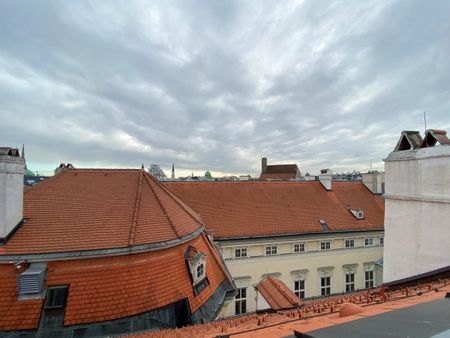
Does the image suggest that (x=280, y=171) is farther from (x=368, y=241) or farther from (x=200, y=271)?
(x=200, y=271)

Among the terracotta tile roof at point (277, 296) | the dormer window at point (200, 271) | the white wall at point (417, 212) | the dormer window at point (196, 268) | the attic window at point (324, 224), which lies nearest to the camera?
the terracotta tile roof at point (277, 296)

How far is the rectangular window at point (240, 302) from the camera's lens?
21.6 meters

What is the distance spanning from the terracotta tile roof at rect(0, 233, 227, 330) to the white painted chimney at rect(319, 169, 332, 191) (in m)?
22.9

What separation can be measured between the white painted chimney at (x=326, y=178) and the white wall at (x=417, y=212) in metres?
19.7

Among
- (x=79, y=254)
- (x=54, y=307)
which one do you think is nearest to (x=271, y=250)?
(x=79, y=254)

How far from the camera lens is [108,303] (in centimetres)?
851

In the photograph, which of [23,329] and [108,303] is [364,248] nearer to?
[108,303]

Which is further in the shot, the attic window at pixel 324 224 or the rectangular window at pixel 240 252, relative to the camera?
the attic window at pixel 324 224

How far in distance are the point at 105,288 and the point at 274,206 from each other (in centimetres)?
1950

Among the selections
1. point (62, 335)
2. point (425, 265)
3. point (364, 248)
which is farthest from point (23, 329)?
point (364, 248)

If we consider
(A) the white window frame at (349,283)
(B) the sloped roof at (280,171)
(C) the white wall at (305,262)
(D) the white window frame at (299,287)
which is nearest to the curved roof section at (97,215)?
(C) the white wall at (305,262)

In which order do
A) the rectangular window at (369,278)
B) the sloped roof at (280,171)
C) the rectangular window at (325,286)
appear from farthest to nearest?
the sloped roof at (280,171), the rectangular window at (369,278), the rectangular window at (325,286)

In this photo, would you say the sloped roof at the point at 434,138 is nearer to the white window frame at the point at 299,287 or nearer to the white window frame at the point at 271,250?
the white window frame at the point at 271,250

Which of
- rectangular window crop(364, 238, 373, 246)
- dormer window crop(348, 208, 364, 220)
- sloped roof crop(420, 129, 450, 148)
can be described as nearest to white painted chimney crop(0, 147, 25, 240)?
sloped roof crop(420, 129, 450, 148)
